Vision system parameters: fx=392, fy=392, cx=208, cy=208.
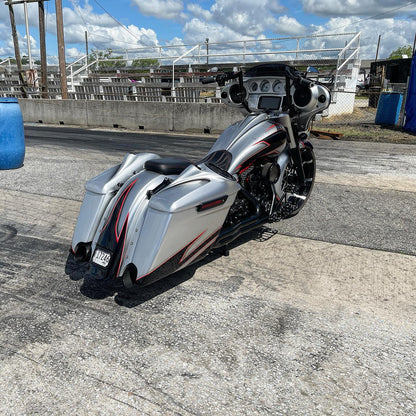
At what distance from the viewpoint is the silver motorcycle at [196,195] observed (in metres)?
2.71

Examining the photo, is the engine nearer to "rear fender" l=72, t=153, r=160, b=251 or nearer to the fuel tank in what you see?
the fuel tank

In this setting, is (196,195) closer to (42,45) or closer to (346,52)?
(346,52)

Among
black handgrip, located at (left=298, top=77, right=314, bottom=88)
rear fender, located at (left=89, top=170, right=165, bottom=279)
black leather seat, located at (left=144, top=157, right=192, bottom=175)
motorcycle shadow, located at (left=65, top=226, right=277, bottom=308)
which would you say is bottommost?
motorcycle shadow, located at (left=65, top=226, right=277, bottom=308)

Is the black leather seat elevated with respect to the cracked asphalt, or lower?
elevated

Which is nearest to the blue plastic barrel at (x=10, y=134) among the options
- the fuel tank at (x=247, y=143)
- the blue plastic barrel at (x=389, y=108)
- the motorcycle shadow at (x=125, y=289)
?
the motorcycle shadow at (x=125, y=289)

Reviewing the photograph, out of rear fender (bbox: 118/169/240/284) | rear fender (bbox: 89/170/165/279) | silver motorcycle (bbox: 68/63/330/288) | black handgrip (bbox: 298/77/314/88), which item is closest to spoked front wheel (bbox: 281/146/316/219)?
silver motorcycle (bbox: 68/63/330/288)

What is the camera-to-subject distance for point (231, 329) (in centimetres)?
270

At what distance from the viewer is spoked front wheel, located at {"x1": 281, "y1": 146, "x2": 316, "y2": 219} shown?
14.5 ft

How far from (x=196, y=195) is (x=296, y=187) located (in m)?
2.18

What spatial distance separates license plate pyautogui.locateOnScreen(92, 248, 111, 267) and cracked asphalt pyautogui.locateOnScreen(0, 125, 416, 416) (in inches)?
14.2

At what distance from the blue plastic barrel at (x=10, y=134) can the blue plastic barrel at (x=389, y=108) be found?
11917 mm

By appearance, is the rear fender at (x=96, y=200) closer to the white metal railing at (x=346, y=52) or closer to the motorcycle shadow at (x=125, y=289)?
the motorcycle shadow at (x=125, y=289)

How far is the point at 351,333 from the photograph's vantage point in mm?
2678

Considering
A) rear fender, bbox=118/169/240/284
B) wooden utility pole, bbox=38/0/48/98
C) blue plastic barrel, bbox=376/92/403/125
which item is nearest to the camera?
rear fender, bbox=118/169/240/284
